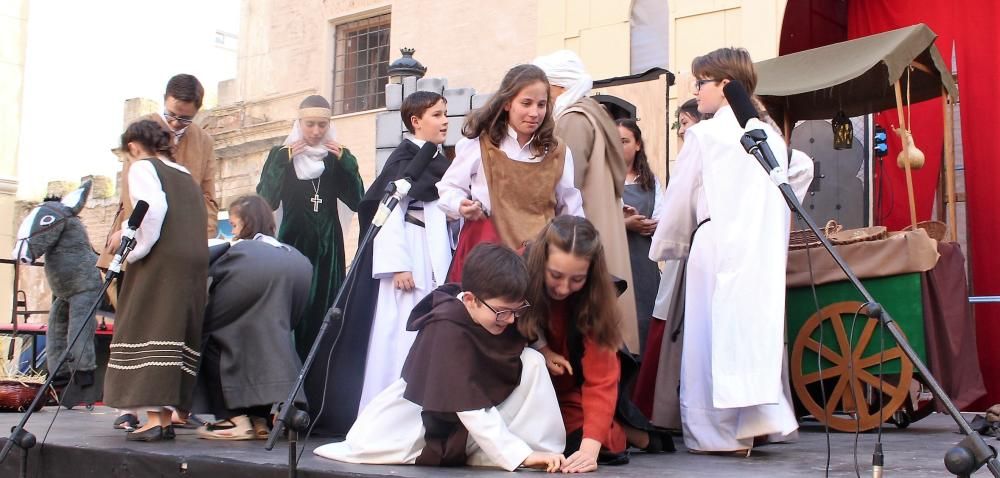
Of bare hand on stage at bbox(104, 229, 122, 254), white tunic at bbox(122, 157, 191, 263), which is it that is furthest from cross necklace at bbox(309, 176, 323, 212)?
white tunic at bbox(122, 157, 191, 263)

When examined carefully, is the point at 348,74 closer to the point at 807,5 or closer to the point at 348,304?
the point at 807,5

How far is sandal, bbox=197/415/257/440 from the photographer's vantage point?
192 inches

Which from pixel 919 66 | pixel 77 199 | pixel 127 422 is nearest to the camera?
pixel 127 422

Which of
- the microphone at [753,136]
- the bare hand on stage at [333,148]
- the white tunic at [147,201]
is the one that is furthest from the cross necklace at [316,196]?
the microphone at [753,136]

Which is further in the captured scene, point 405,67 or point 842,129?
point 405,67

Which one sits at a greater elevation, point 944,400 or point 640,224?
point 640,224

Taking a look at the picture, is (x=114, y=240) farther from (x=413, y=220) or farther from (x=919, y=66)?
(x=919, y=66)

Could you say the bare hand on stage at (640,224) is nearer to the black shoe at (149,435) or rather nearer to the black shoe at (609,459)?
the black shoe at (609,459)

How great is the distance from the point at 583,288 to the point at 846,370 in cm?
203

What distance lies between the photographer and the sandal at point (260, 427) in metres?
4.96

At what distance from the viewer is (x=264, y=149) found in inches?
617

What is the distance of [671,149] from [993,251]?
3.52 m

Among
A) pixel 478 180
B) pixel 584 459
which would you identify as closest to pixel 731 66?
pixel 478 180

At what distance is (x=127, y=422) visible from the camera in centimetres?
537
